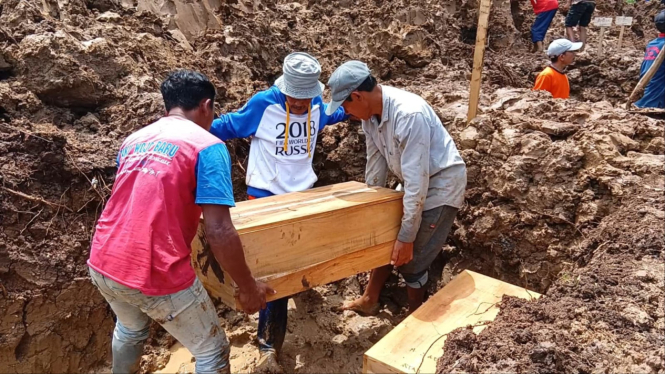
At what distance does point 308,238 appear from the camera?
2439 millimetres

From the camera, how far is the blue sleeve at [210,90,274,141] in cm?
307

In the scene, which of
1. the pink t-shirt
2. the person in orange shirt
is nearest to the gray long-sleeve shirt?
the pink t-shirt

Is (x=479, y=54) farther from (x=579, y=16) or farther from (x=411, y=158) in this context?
(x=579, y=16)

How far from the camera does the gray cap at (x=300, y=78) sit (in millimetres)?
2875

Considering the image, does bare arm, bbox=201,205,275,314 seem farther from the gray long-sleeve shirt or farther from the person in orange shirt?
the person in orange shirt

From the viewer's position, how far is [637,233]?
89.4 inches

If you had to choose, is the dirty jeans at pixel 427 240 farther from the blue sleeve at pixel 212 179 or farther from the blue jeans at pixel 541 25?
the blue jeans at pixel 541 25

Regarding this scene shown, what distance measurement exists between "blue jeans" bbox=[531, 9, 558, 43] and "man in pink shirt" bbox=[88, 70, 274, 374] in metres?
6.78

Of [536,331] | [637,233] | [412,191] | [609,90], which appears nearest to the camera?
[536,331]

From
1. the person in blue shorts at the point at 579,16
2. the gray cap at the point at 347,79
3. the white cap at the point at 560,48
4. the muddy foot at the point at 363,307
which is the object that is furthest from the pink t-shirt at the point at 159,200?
the person in blue shorts at the point at 579,16

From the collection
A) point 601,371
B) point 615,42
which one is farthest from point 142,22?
point 615,42

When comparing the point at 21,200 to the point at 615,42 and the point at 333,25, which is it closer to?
the point at 333,25

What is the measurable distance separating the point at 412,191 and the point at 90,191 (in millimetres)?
2373

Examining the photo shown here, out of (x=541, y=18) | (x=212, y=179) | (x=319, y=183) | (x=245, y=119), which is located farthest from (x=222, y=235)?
(x=541, y=18)
